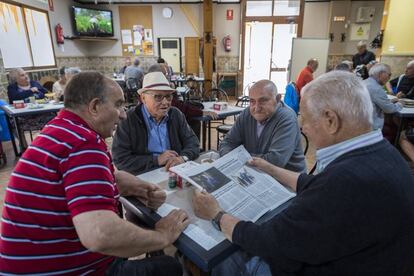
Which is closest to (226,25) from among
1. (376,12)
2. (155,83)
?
(376,12)

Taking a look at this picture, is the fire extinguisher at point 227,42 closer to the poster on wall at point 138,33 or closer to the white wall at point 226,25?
the white wall at point 226,25

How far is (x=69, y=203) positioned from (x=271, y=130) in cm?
137

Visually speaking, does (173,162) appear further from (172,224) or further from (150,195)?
(172,224)

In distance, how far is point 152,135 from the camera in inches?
75.9

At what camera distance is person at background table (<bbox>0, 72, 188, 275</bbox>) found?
0.79 m

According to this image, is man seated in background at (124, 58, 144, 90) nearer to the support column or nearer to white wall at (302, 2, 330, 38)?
the support column

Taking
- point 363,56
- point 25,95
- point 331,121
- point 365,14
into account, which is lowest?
point 25,95

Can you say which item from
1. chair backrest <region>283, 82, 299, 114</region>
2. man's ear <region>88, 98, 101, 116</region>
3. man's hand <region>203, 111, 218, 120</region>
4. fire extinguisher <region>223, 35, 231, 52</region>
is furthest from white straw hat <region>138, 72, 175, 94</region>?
fire extinguisher <region>223, 35, 231, 52</region>

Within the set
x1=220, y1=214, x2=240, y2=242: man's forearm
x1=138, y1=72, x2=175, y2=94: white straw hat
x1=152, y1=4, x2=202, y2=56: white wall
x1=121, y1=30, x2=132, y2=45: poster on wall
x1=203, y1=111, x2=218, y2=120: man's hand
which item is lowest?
x1=203, y1=111, x2=218, y2=120: man's hand

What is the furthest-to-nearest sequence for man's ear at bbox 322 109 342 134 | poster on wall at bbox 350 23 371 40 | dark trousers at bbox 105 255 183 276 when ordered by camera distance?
poster on wall at bbox 350 23 371 40 → dark trousers at bbox 105 255 183 276 → man's ear at bbox 322 109 342 134

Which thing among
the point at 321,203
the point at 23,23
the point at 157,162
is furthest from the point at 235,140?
the point at 23,23

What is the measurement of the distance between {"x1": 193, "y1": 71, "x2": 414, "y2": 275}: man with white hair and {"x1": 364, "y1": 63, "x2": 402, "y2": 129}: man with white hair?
281 centimetres

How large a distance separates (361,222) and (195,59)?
9414 millimetres

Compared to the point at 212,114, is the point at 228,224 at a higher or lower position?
higher
